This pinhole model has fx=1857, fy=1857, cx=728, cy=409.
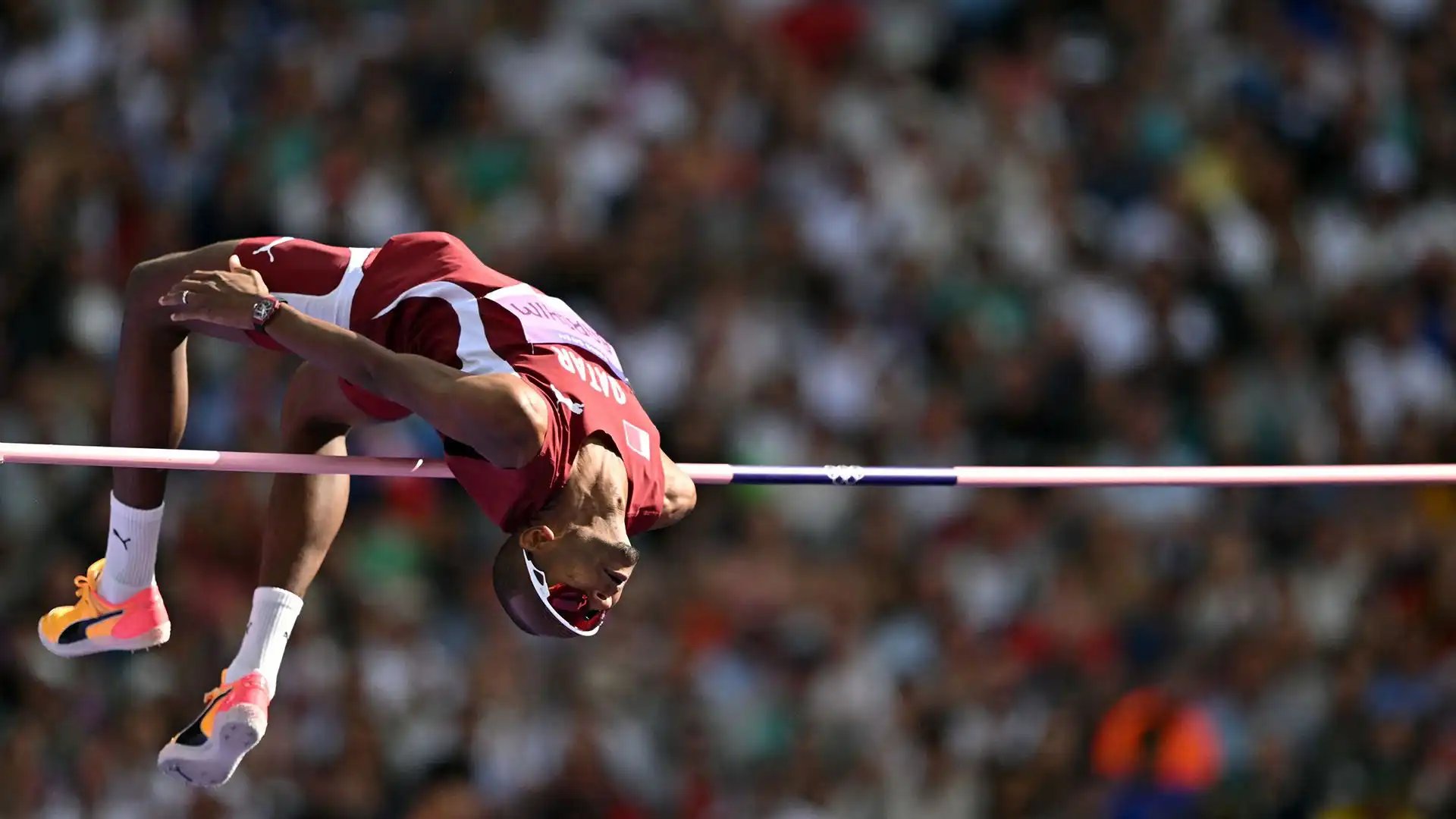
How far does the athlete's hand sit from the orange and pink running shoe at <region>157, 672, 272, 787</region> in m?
1.08

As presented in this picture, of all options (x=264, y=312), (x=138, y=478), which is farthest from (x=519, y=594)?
(x=138, y=478)

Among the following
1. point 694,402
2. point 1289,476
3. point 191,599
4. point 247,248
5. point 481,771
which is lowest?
point 481,771

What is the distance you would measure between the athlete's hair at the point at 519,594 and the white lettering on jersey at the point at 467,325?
1.37ft

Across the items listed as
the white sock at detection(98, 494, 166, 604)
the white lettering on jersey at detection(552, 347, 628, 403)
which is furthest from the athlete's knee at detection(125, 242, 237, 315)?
the white lettering on jersey at detection(552, 347, 628, 403)

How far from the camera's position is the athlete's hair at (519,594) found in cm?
448

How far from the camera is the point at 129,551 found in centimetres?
528

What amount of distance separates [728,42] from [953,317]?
1.75 m

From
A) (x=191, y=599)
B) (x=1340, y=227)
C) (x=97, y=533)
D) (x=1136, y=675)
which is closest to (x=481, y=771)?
(x=191, y=599)

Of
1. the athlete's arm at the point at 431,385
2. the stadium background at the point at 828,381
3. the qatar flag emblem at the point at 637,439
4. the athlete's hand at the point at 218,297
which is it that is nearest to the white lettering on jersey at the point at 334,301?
the athlete's hand at the point at 218,297

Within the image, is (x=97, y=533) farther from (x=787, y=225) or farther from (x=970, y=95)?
(x=970, y=95)

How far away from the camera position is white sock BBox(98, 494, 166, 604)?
525cm

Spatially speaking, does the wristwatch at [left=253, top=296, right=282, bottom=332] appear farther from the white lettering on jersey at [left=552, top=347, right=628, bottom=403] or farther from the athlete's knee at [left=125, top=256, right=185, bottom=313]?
the white lettering on jersey at [left=552, top=347, right=628, bottom=403]

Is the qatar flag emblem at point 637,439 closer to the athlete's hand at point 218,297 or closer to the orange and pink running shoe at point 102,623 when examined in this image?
the athlete's hand at point 218,297

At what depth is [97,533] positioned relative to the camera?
24.4 feet
